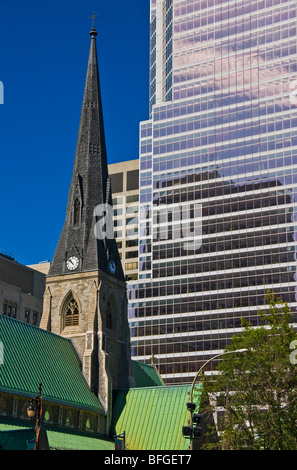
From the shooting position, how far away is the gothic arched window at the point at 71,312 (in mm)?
66812

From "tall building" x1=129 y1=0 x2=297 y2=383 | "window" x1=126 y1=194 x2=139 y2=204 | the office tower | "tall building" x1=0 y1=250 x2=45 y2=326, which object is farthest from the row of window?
"window" x1=126 y1=194 x2=139 y2=204

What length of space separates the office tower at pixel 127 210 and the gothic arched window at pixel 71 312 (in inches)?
2452

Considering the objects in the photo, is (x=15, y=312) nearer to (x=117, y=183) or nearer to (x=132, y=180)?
(x=132, y=180)

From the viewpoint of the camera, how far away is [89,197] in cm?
7088

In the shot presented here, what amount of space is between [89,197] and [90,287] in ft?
29.8

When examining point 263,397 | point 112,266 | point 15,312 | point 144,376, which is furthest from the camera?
point 15,312

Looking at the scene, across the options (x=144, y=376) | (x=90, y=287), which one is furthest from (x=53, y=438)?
(x=144, y=376)

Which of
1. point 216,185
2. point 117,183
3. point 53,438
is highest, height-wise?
point 117,183

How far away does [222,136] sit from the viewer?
11262 cm

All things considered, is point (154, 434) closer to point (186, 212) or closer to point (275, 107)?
point (186, 212)

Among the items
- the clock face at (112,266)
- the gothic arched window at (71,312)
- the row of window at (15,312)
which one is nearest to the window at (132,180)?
the row of window at (15,312)

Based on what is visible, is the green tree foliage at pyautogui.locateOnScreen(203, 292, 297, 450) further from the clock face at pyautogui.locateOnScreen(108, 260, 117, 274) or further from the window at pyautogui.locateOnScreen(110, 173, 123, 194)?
the window at pyautogui.locateOnScreen(110, 173, 123, 194)

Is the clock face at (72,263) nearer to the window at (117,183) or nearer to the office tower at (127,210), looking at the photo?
the office tower at (127,210)

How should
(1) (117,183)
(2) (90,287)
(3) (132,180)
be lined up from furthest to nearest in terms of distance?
(1) (117,183) < (3) (132,180) < (2) (90,287)
